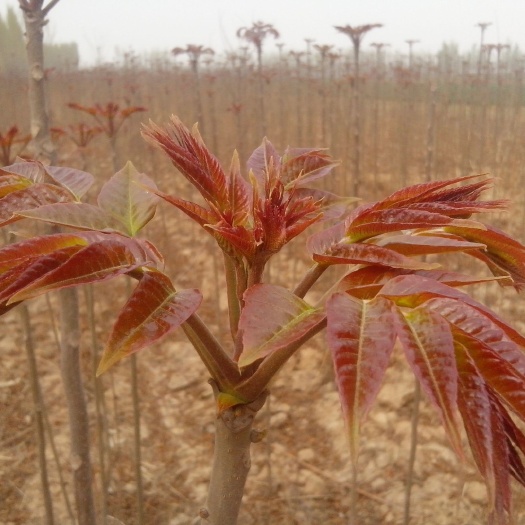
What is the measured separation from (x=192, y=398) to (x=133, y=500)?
72cm

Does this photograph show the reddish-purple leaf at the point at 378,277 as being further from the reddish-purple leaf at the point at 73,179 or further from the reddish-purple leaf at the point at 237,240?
the reddish-purple leaf at the point at 73,179

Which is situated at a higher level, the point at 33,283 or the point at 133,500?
the point at 33,283

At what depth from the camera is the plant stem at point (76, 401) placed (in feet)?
4.04

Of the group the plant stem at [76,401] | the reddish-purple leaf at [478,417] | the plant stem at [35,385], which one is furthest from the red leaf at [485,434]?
the plant stem at [35,385]

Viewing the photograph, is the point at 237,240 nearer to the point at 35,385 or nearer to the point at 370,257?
the point at 370,257

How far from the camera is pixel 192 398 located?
2.89 meters

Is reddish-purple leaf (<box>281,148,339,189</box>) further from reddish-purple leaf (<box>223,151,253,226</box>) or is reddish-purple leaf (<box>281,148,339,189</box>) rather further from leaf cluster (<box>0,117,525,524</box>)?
reddish-purple leaf (<box>223,151,253,226</box>)

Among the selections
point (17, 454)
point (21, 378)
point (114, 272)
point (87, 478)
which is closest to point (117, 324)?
point (114, 272)

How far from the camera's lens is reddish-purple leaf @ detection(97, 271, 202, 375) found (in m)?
0.42

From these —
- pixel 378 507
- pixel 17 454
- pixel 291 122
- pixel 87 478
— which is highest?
pixel 291 122

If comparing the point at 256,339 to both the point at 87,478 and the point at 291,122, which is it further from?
the point at 291,122

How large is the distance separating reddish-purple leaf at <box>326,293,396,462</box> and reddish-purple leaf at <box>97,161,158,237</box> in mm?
288

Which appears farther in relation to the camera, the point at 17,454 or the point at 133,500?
the point at 17,454

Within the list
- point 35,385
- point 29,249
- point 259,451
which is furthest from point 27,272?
point 259,451
